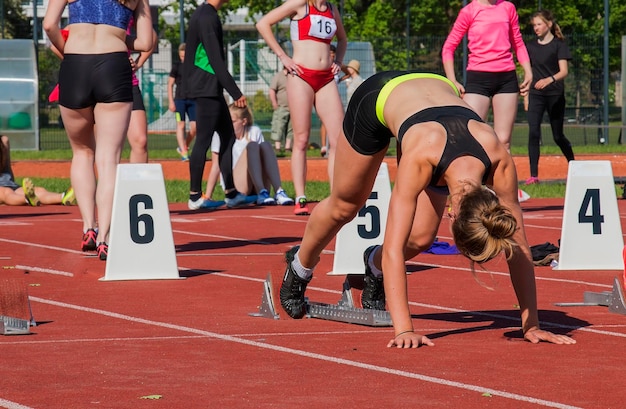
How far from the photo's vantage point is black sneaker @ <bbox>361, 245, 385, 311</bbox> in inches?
280

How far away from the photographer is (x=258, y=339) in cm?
634

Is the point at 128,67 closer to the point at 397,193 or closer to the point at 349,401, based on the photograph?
the point at 397,193

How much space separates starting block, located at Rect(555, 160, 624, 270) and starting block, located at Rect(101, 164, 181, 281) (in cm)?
287

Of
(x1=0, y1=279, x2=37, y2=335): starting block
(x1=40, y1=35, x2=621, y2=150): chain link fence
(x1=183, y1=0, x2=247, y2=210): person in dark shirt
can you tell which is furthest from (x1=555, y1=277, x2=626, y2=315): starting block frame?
(x1=40, y1=35, x2=621, y2=150): chain link fence

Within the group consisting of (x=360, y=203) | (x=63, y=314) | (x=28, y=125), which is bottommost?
(x=28, y=125)

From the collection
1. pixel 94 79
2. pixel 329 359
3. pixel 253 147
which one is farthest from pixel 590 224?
pixel 253 147

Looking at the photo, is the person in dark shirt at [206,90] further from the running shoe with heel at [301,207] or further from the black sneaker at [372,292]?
the black sneaker at [372,292]

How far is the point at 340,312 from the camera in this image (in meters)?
6.98

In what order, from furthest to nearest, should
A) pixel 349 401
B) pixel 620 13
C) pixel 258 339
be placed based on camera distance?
pixel 620 13
pixel 258 339
pixel 349 401

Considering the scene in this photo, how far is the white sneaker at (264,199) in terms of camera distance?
48.8ft

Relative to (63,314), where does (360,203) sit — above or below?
above

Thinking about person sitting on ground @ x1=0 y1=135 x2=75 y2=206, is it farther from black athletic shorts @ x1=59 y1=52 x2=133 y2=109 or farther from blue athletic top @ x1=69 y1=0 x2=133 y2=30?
blue athletic top @ x1=69 y1=0 x2=133 y2=30

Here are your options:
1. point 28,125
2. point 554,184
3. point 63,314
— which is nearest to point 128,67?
point 63,314

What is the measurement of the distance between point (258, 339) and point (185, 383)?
1.12 m
